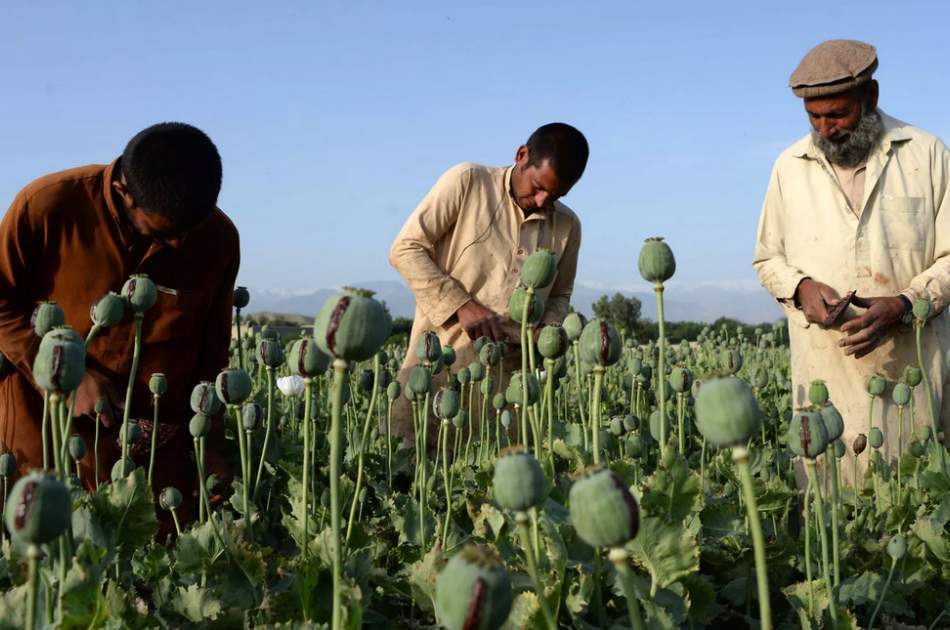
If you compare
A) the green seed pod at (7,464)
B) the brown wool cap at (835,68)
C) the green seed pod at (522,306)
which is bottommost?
the green seed pod at (7,464)

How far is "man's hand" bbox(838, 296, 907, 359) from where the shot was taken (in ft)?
12.6

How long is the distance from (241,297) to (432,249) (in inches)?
42.0

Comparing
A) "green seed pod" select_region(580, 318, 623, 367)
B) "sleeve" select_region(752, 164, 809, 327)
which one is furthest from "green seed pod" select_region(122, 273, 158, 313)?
"sleeve" select_region(752, 164, 809, 327)

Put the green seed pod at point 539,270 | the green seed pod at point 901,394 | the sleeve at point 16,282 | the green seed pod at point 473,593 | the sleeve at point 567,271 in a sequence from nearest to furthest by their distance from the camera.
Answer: the green seed pod at point 473,593 → the green seed pod at point 539,270 → the sleeve at point 16,282 → the green seed pod at point 901,394 → the sleeve at point 567,271

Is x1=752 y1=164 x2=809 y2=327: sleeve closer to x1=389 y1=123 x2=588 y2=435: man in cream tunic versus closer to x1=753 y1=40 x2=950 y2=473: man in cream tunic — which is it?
x1=753 y1=40 x2=950 y2=473: man in cream tunic

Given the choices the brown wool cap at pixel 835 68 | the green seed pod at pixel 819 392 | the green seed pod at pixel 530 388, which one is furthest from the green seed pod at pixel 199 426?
the brown wool cap at pixel 835 68

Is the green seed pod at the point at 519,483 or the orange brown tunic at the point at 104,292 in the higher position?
the orange brown tunic at the point at 104,292

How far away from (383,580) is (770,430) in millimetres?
3948

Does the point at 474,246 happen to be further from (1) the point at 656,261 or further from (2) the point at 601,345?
(2) the point at 601,345

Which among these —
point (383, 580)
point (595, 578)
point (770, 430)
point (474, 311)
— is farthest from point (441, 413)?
point (770, 430)

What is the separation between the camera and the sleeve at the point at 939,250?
3.83 metres

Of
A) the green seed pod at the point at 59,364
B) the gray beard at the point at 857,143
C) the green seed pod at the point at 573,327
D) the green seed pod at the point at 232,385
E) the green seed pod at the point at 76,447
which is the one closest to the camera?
the green seed pod at the point at 59,364

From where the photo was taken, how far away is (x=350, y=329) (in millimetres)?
1288

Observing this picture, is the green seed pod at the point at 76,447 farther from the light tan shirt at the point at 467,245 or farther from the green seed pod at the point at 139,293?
the light tan shirt at the point at 467,245
